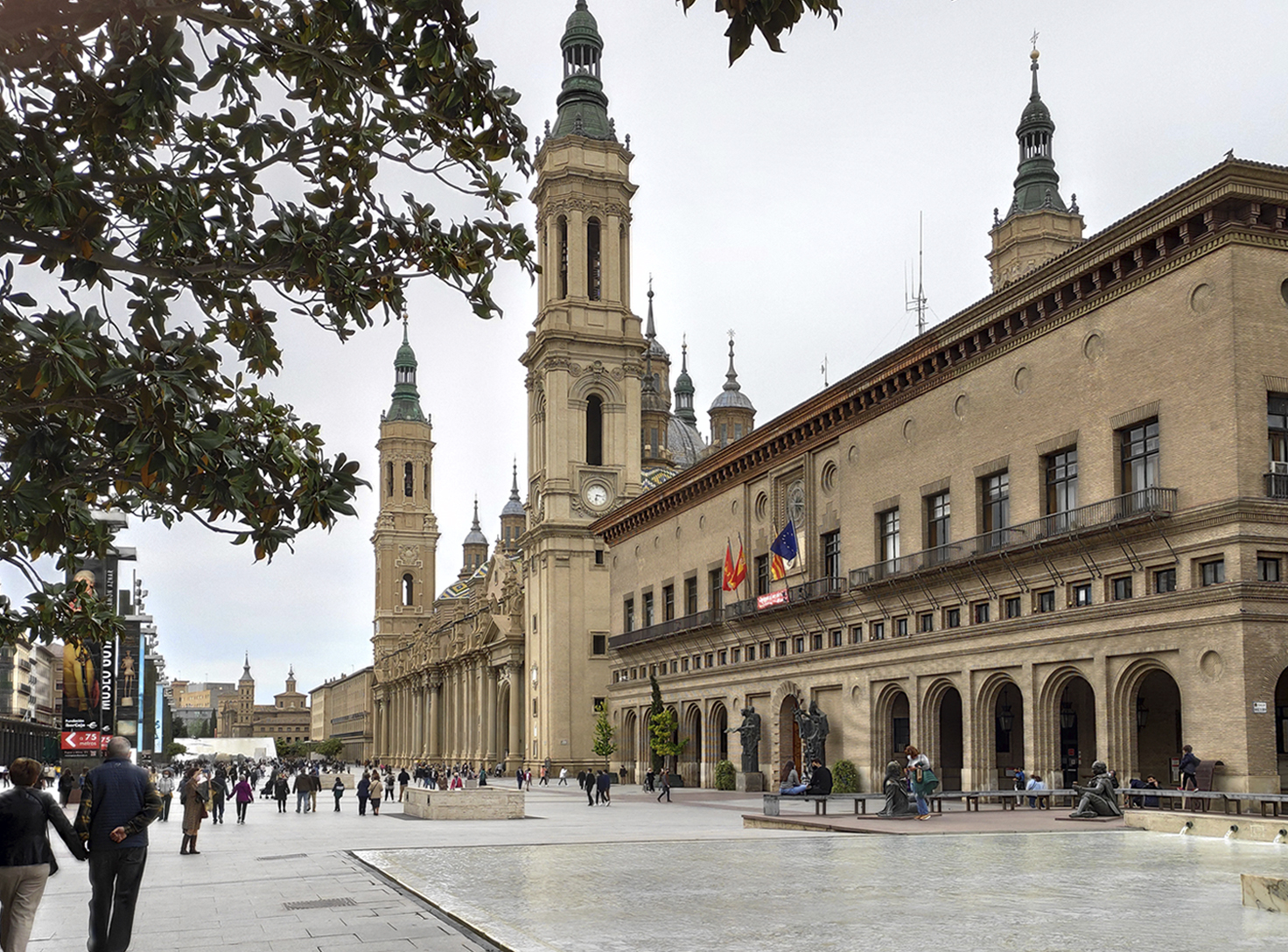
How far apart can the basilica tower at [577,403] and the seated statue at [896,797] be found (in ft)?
169

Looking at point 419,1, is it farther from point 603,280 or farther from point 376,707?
point 376,707

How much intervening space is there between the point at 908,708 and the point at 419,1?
38170mm

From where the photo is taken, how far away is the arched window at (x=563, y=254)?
268ft

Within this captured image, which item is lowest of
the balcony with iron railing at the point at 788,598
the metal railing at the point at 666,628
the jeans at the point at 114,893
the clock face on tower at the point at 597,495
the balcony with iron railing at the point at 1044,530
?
the jeans at the point at 114,893

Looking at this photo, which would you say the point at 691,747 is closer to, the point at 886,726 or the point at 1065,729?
the point at 886,726

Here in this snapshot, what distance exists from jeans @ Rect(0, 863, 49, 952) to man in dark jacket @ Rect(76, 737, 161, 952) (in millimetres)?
935

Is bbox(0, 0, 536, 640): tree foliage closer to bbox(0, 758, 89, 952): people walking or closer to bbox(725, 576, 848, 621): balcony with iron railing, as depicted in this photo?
bbox(0, 758, 89, 952): people walking

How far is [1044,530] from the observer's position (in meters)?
35.6

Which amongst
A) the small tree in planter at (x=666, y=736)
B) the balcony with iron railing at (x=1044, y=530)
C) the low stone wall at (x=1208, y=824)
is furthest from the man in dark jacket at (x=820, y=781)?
the small tree in planter at (x=666, y=736)

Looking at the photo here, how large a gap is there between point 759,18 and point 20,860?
8099 mm

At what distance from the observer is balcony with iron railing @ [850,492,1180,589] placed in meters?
31.7

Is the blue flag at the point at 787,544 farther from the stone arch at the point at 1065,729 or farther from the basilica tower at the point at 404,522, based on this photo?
the basilica tower at the point at 404,522

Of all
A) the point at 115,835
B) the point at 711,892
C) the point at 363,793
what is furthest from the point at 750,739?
the point at 115,835

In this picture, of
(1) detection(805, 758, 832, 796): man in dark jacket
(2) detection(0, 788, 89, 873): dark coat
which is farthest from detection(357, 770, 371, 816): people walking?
(2) detection(0, 788, 89, 873): dark coat
